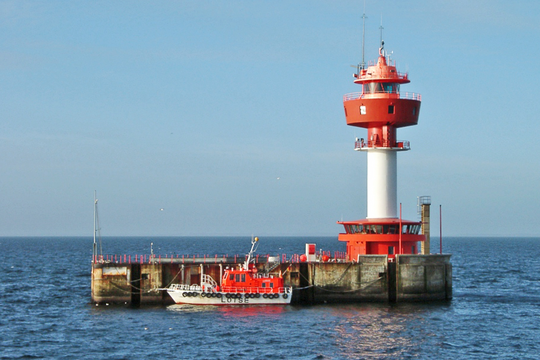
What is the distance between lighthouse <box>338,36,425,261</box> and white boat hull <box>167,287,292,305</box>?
7.93 meters

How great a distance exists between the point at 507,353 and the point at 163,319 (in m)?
23.6

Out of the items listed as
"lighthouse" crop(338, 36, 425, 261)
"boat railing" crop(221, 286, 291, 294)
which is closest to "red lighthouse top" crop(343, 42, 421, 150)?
"lighthouse" crop(338, 36, 425, 261)

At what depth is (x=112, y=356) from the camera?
46094mm

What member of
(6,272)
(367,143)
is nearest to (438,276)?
(367,143)

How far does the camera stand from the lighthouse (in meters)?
66.0

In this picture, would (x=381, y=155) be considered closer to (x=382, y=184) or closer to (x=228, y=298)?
(x=382, y=184)

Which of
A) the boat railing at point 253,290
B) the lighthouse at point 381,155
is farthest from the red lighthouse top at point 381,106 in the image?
the boat railing at point 253,290

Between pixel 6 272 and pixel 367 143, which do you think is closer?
pixel 367 143

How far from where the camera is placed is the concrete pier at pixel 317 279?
62031mm

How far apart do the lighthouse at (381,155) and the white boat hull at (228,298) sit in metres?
7.93

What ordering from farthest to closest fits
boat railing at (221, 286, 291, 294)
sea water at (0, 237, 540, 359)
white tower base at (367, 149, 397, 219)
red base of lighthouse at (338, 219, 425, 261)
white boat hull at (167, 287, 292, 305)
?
white tower base at (367, 149, 397, 219)
red base of lighthouse at (338, 219, 425, 261)
boat railing at (221, 286, 291, 294)
white boat hull at (167, 287, 292, 305)
sea water at (0, 237, 540, 359)

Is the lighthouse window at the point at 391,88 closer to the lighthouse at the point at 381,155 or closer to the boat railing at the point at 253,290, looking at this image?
the lighthouse at the point at 381,155

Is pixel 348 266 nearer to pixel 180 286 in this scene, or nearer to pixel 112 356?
pixel 180 286

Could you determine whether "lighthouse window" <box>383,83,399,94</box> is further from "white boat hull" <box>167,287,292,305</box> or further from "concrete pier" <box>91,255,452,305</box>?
"white boat hull" <box>167,287,292,305</box>
